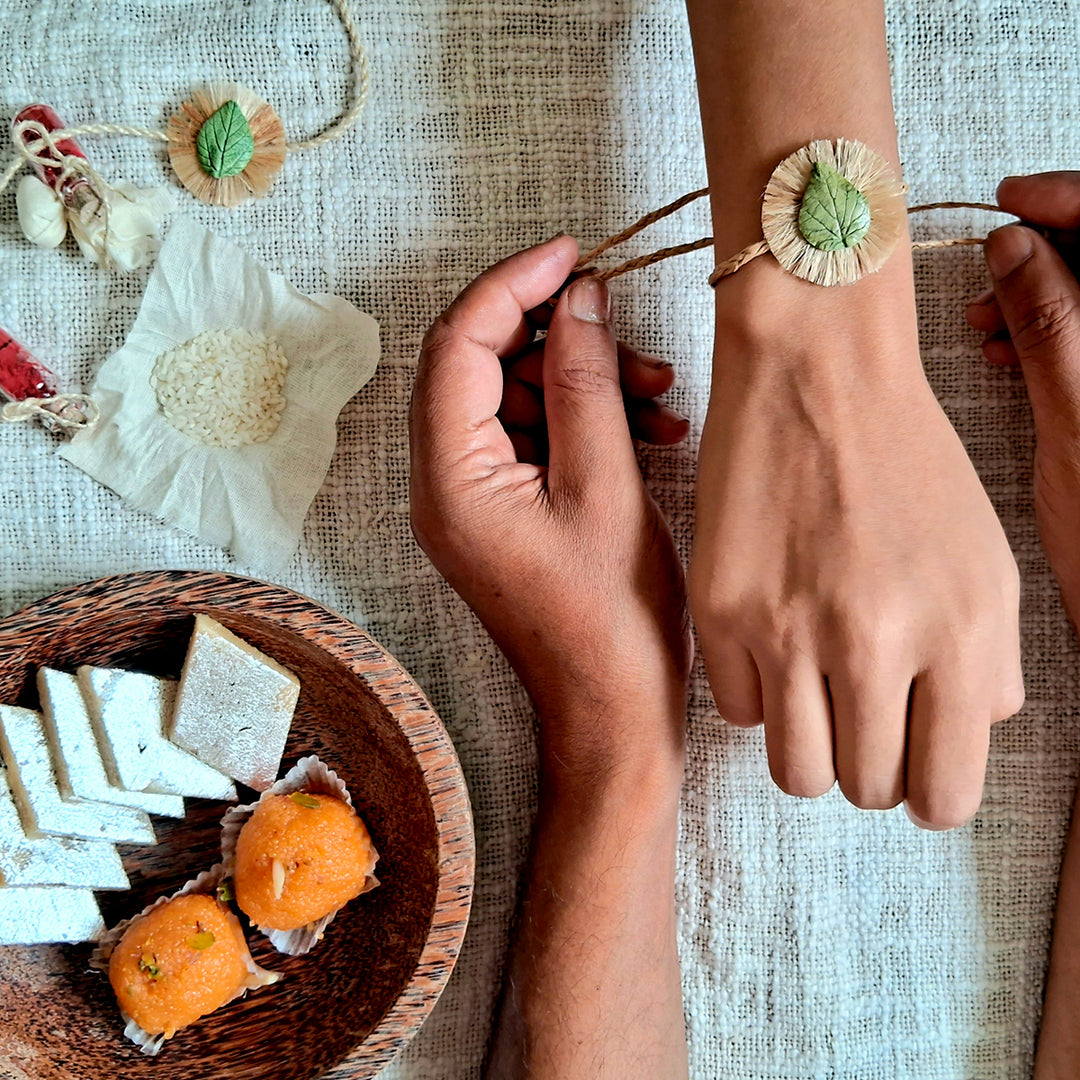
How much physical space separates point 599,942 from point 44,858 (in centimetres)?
46

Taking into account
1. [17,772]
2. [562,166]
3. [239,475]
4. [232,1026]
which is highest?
[562,166]

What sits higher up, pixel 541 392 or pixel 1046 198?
pixel 1046 198

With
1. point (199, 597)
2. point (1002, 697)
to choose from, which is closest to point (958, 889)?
point (1002, 697)

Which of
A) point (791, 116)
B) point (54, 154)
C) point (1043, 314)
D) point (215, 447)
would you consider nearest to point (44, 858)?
point (215, 447)

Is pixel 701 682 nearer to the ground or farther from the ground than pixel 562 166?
nearer to the ground

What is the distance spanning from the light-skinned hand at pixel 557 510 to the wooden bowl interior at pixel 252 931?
14 cm

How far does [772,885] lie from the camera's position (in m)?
0.86

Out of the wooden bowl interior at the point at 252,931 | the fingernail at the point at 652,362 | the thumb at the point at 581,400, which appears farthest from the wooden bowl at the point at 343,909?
the fingernail at the point at 652,362

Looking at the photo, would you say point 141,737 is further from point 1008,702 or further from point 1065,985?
point 1065,985

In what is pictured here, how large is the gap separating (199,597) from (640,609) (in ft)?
1.16

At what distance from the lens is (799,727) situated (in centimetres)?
68

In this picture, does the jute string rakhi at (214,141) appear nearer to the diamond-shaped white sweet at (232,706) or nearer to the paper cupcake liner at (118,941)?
the diamond-shaped white sweet at (232,706)

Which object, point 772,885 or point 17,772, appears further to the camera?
point 772,885

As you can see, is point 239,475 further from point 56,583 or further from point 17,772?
point 17,772
